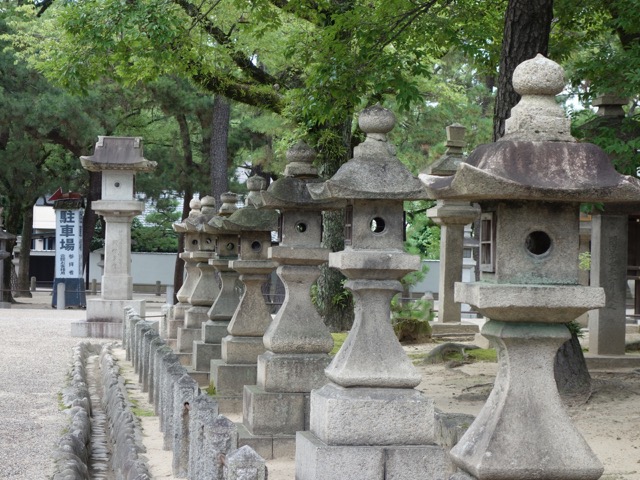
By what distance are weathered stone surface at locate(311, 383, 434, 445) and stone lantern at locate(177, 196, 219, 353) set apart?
24.9ft

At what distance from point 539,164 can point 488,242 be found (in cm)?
60

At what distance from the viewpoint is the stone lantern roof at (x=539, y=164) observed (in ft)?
15.1

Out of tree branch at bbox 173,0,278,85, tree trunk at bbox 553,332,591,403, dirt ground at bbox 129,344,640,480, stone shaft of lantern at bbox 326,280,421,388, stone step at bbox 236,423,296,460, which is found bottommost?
stone step at bbox 236,423,296,460

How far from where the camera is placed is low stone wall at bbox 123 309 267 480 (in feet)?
15.1

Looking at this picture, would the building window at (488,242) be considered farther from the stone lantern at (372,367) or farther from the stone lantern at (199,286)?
the stone lantern at (199,286)

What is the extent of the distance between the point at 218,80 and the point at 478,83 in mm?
12969

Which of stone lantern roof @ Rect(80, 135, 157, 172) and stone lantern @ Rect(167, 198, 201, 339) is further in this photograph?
stone lantern roof @ Rect(80, 135, 157, 172)

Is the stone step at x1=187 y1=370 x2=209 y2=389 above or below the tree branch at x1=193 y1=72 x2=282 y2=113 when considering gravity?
below

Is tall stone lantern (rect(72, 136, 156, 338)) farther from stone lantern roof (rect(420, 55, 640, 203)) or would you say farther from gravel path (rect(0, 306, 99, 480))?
stone lantern roof (rect(420, 55, 640, 203))

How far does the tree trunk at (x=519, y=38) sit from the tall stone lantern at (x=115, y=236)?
1181 centimetres

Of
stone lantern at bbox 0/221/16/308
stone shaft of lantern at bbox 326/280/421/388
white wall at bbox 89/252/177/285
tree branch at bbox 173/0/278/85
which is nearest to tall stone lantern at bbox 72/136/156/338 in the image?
tree branch at bbox 173/0/278/85

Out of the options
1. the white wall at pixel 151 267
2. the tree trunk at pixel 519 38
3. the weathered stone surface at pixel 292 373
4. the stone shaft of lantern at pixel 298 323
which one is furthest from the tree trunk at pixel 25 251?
the weathered stone surface at pixel 292 373

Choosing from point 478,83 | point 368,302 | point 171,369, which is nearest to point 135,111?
point 478,83

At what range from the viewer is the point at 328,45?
40.8 ft
